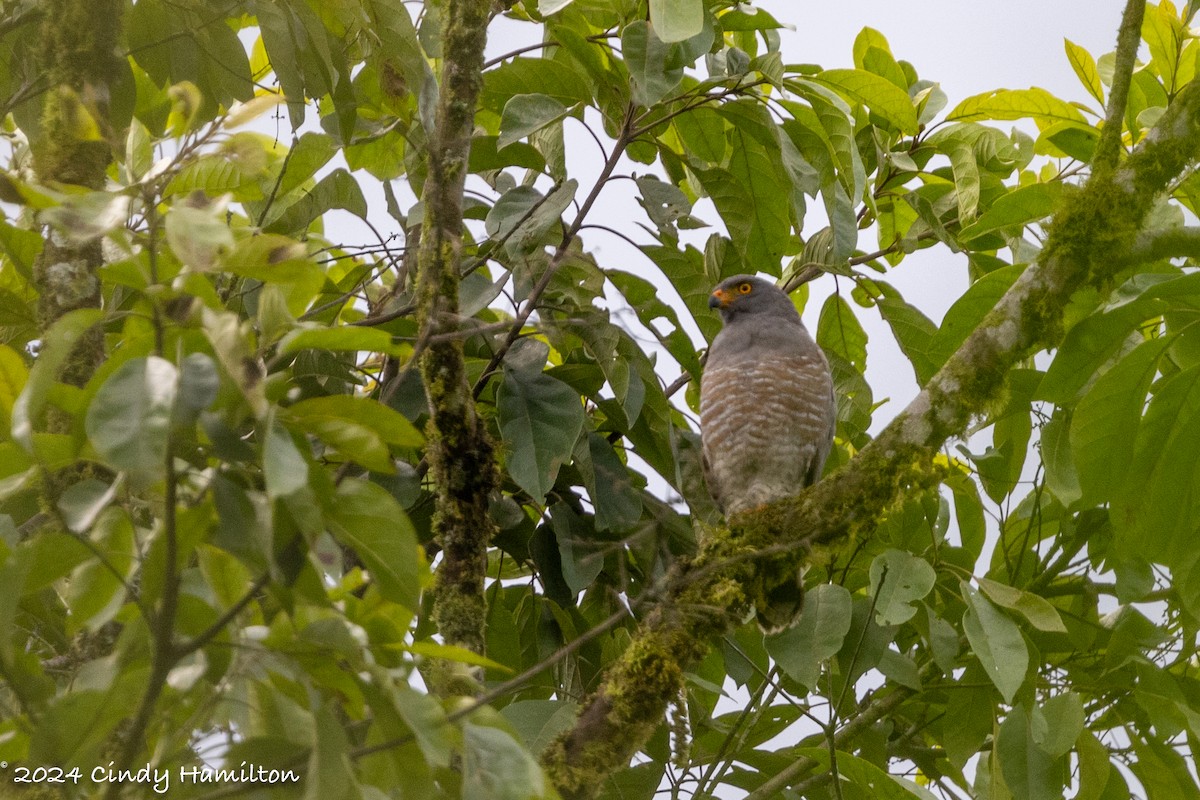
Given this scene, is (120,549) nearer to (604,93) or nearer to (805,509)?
(805,509)

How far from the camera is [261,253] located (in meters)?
1.37

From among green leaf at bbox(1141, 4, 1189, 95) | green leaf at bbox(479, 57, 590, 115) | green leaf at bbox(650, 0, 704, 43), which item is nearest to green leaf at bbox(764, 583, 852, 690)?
green leaf at bbox(650, 0, 704, 43)

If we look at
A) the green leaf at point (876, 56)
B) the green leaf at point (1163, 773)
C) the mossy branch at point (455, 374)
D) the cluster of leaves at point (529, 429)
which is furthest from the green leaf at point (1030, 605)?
the green leaf at point (876, 56)

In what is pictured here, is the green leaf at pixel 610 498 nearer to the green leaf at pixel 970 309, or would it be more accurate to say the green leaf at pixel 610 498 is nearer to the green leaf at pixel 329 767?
the green leaf at pixel 970 309

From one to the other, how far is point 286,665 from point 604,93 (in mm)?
2291

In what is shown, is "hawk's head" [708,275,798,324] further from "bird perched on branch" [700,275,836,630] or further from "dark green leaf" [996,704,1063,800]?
"dark green leaf" [996,704,1063,800]

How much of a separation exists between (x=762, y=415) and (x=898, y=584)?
1.60 metres

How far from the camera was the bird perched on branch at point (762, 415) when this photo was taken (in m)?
4.45

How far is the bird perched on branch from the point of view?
14.6 feet

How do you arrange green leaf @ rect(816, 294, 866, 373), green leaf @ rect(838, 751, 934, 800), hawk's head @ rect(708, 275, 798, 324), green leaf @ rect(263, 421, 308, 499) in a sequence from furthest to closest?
hawk's head @ rect(708, 275, 798, 324) → green leaf @ rect(816, 294, 866, 373) → green leaf @ rect(838, 751, 934, 800) → green leaf @ rect(263, 421, 308, 499)

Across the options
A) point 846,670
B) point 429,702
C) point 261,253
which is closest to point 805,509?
point 846,670

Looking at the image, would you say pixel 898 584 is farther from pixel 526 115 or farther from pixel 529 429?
pixel 526 115

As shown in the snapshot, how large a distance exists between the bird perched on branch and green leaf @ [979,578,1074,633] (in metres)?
1.44

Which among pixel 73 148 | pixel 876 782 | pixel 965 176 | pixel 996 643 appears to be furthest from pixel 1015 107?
pixel 73 148
